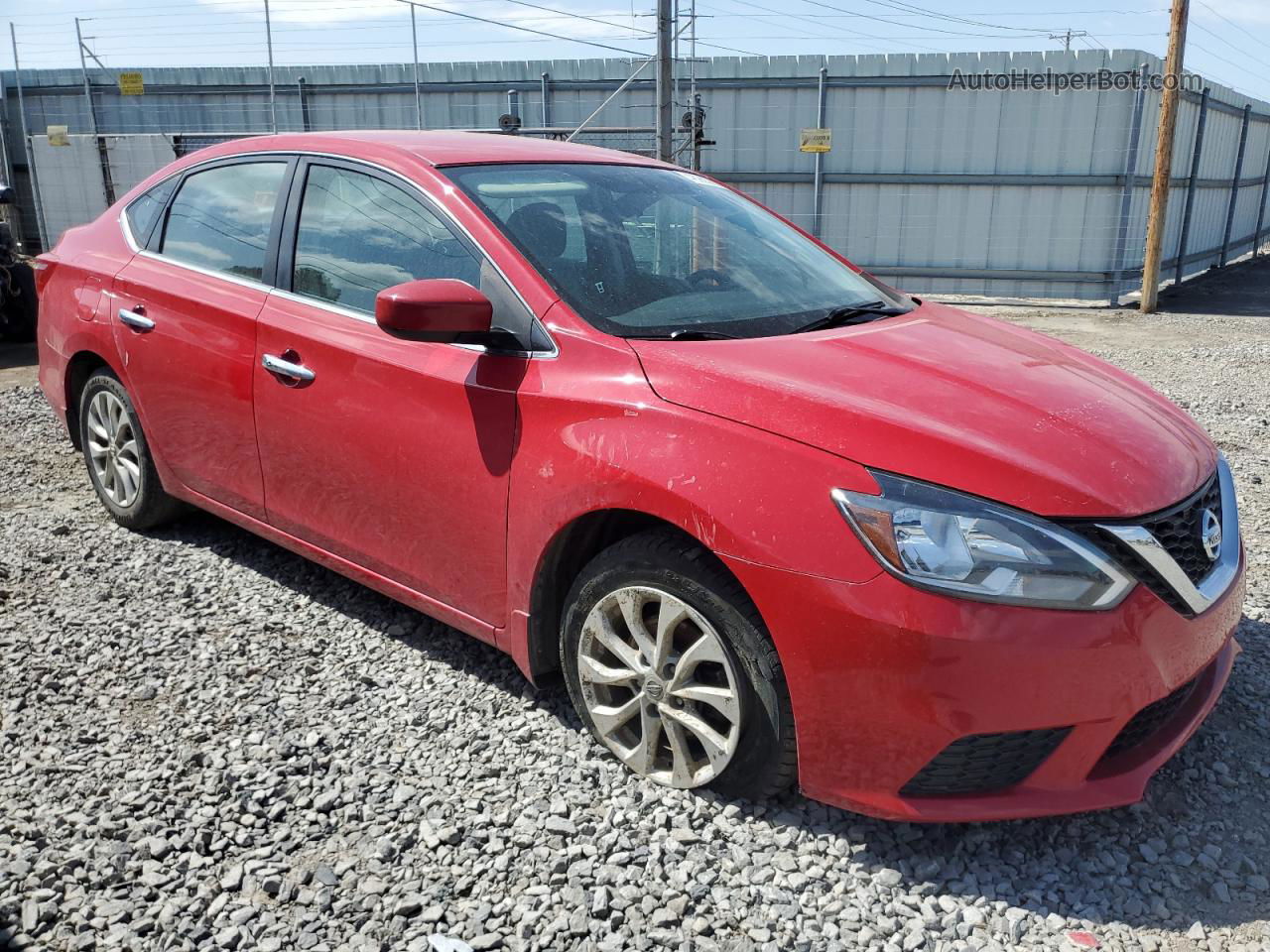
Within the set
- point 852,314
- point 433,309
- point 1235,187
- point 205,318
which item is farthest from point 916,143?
point 433,309

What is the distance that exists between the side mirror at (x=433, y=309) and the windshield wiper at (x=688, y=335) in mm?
404

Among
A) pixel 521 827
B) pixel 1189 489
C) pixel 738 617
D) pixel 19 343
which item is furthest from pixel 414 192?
pixel 19 343

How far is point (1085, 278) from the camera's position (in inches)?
547

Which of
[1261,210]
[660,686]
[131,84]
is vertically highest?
[131,84]

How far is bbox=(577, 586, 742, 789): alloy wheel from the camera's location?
8.25 feet

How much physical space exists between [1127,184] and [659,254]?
483 inches

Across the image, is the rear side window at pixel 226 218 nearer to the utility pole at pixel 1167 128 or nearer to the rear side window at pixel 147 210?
the rear side window at pixel 147 210

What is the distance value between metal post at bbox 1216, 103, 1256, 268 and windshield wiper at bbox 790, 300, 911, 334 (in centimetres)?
1899

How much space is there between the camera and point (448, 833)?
253cm

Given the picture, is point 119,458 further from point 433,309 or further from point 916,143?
point 916,143

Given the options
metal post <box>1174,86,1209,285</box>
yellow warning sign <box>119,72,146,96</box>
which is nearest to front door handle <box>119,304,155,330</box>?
yellow warning sign <box>119,72,146,96</box>

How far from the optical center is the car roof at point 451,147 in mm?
3299

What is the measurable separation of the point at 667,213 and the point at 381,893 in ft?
7.32

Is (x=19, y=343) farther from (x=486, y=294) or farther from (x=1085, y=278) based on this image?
(x=1085, y=278)
